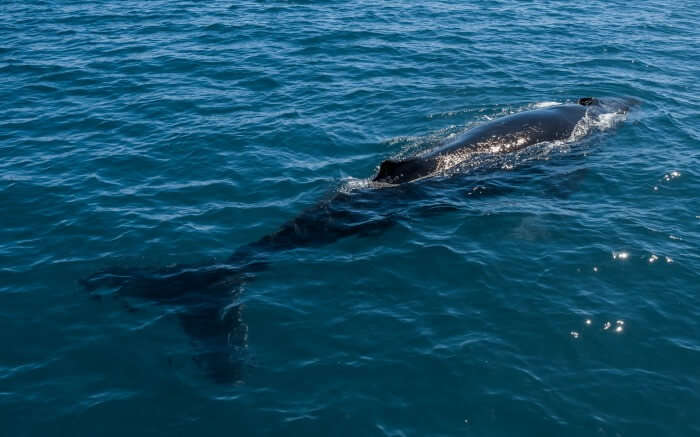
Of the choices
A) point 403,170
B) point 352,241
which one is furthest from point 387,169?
point 352,241

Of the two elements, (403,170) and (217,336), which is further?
(403,170)

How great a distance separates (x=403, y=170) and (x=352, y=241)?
369 cm

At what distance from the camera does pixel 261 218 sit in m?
20.3

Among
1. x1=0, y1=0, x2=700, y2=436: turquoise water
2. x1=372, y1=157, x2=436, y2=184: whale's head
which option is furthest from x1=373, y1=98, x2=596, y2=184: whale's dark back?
x1=0, y1=0, x2=700, y2=436: turquoise water

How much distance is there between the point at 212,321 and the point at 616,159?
16.2m

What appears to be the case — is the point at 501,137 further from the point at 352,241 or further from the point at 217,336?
the point at 217,336

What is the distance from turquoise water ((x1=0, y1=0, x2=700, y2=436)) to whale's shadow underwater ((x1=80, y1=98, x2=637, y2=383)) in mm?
177

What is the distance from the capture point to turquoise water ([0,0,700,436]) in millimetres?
13438

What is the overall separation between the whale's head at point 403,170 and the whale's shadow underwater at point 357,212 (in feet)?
0.11

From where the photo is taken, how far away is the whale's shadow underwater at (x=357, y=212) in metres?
15.4

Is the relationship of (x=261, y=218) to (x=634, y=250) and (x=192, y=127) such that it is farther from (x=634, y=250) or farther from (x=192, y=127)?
(x=634, y=250)

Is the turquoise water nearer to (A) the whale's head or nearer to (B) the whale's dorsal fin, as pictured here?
(A) the whale's head

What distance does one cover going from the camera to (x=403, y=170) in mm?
21078

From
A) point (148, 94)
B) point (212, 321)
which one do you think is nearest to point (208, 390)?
point (212, 321)
